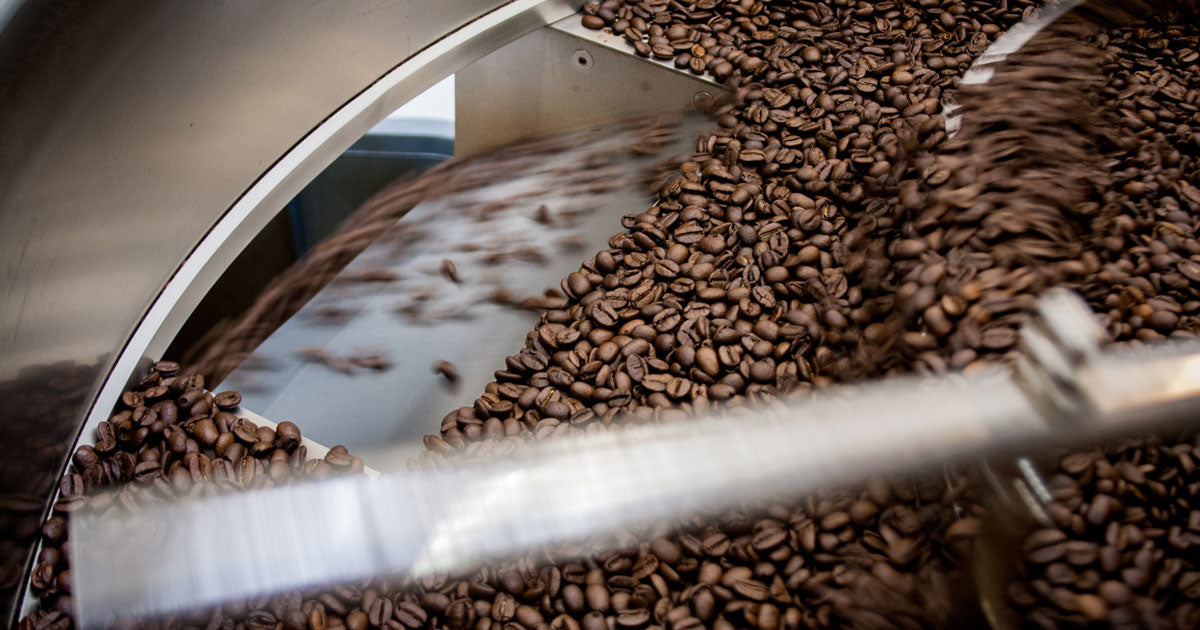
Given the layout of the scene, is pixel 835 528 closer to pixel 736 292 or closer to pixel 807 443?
pixel 807 443

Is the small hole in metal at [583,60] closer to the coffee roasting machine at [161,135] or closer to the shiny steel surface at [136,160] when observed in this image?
the coffee roasting machine at [161,135]

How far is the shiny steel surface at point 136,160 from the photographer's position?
1191 millimetres

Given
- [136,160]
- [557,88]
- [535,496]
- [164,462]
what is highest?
[557,88]

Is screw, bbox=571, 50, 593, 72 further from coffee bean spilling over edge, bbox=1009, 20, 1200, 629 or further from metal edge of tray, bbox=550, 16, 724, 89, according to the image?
coffee bean spilling over edge, bbox=1009, 20, 1200, 629

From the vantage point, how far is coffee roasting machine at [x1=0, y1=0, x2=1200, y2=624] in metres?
1.19

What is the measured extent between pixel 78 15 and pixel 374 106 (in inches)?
27.2

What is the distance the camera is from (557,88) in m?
2.09

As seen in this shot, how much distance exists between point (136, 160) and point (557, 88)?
1046mm

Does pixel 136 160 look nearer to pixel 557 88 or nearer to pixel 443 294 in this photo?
pixel 443 294

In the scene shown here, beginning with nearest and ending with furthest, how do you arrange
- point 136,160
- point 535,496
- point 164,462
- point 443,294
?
1. point 535,496
2. point 164,462
3. point 136,160
4. point 443,294

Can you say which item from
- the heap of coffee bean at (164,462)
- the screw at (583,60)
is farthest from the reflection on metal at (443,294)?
the screw at (583,60)

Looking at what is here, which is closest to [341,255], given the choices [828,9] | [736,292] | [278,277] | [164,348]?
[278,277]

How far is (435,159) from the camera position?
6.92ft

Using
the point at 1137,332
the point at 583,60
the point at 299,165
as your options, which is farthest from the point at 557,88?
the point at 1137,332
